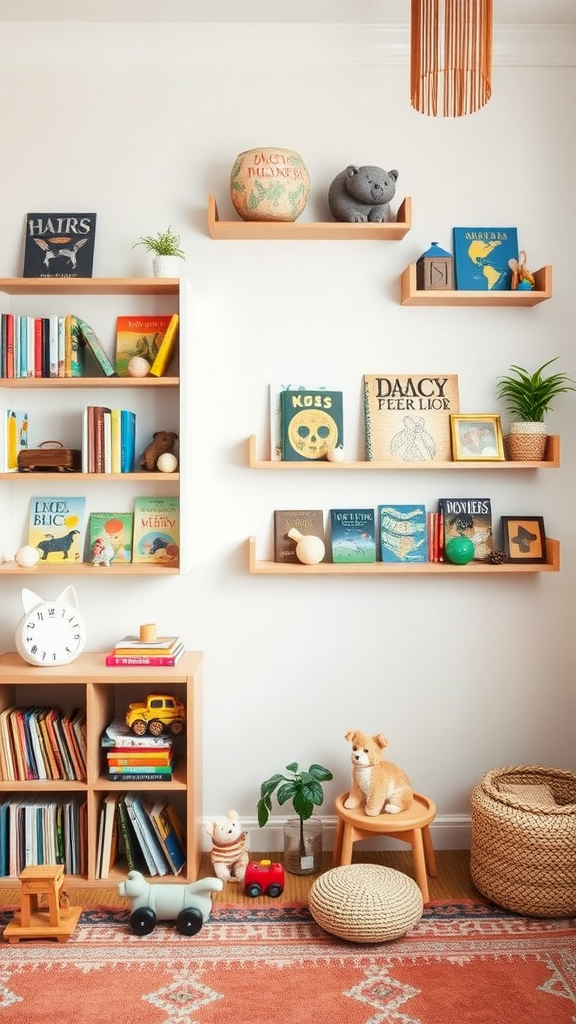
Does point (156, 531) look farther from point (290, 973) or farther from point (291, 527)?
point (290, 973)

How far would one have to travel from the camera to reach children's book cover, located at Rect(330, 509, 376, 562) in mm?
2994

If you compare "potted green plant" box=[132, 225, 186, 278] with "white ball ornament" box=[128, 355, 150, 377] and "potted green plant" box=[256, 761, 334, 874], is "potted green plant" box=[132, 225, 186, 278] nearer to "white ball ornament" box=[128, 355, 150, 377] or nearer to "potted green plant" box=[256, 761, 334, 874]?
"white ball ornament" box=[128, 355, 150, 377]

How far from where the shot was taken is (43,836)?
279 centimetres

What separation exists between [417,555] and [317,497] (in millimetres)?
406

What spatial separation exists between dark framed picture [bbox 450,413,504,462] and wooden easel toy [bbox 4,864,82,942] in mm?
1839

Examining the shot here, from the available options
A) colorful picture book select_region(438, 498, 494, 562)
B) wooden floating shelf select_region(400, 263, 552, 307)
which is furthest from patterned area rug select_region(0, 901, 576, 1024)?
wooden floating shelf select_region(400, 263, 552, 307)

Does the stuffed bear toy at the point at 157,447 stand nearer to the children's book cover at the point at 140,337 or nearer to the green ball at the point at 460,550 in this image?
the children's book cover at the point at 140,337

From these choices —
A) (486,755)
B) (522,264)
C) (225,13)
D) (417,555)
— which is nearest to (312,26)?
(225,13)

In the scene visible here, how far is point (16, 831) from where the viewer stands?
9.11ft

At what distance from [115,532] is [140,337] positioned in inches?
26.8

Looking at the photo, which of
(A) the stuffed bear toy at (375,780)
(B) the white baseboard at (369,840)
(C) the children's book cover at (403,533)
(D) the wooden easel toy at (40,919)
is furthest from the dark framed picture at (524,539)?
(D) the wooden easel toy at (40,919)

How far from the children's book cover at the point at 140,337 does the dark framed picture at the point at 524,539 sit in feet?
4.46

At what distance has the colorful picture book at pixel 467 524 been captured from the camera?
3.02 meters

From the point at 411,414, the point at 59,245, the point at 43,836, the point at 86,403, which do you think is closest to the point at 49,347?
the point at 86,403
